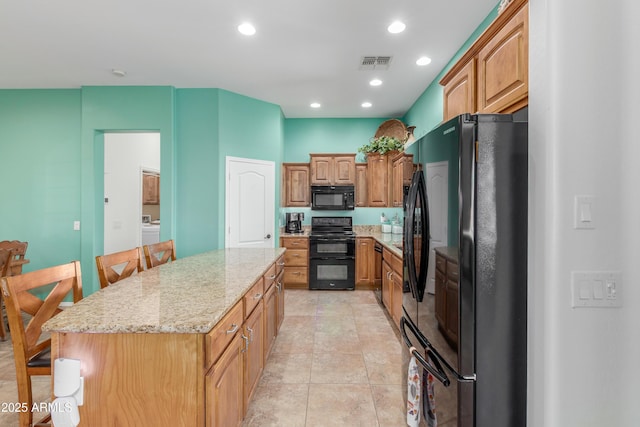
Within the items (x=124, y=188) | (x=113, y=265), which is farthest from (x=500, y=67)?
(x=124, y=188)

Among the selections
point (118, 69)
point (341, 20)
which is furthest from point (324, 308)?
point (118, 69)

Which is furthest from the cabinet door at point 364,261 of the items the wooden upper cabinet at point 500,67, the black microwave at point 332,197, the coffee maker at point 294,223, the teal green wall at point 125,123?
the wooden upper cabinet at point 500,67

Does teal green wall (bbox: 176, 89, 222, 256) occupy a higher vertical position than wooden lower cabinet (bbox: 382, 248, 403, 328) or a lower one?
higher

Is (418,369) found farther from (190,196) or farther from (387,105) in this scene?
(387,105)

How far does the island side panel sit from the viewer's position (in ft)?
3.78

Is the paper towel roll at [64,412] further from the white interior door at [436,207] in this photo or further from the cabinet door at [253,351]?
the white interior door at [436,207]

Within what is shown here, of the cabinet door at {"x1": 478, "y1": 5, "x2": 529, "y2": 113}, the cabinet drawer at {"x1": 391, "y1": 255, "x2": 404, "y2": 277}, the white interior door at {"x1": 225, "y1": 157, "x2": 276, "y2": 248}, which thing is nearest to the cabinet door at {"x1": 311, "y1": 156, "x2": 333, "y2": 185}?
the white interior door at {"x1": 225, "y1": 157, "x2": 276, "y2": 248}

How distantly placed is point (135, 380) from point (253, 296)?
2.76 ft

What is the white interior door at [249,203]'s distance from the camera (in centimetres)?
427

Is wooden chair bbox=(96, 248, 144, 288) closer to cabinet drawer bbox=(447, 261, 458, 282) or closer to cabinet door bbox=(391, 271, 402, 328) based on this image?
cabinet drawer bbox=(447, 261, 458, 282)

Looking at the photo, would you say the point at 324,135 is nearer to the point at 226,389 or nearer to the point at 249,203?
the point at 249,203

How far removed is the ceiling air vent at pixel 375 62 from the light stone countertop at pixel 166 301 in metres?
2.45

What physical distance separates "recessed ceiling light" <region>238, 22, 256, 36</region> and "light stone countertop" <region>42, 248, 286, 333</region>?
6.90 ft

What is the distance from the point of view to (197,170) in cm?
411
